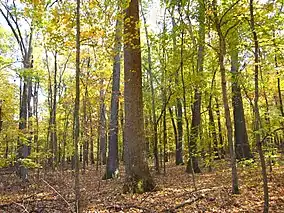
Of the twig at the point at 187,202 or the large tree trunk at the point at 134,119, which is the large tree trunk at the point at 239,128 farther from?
the twig at the point at 187,202

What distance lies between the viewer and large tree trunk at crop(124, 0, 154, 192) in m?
7.67

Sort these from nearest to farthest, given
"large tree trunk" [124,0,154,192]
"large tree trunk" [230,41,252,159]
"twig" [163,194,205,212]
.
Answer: "twig" [163,194,205,212]
"large tree trunk" [124,0,154,192]
"large tree trunk" [230,41,252,159]

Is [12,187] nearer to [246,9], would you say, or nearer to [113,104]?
[113,104]

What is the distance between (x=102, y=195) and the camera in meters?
8.23

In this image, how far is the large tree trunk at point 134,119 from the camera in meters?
7.67

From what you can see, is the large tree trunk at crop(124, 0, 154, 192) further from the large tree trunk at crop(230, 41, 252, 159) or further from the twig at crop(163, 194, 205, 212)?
the large tree trunk at crop(230, 41, 252, 159)

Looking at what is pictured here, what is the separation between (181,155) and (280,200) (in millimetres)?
11765

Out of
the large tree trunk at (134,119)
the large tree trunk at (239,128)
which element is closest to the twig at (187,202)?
the large tree trunk at (134,119)

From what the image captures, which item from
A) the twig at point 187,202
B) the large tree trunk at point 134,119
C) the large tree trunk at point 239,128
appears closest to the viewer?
the twig at point 187,202

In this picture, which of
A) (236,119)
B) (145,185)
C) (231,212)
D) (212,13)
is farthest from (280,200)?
(236,119)

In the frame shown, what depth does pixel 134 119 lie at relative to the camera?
792cm

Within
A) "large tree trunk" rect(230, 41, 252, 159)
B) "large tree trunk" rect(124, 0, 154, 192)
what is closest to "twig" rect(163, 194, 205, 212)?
"large tree trunk" rect(124, 0, 154, 192)

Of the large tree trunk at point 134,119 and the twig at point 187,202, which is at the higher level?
the large tree trunk at point 134,119

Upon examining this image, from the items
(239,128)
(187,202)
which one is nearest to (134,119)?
(187,202)
